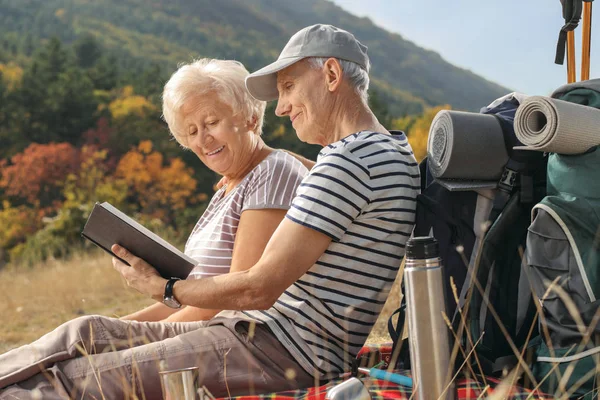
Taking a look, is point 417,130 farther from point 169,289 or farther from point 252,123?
point 169,289

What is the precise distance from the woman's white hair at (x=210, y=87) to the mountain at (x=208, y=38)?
128 feet

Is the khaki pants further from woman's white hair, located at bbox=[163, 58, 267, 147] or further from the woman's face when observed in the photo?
woman's white hair, located at bbox=[163, 58, 267, 147]

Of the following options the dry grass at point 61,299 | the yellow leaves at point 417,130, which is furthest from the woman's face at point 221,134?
the yellow leaves at point 417,130

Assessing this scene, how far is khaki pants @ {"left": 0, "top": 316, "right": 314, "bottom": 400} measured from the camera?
2.23m

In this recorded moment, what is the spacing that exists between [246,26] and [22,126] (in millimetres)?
55944

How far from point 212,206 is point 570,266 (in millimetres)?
1462

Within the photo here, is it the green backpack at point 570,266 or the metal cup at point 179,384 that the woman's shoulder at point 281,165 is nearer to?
the green backpack at point 570,266

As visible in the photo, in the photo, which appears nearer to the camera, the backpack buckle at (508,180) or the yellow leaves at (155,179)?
the backpack buckle at (508,180)

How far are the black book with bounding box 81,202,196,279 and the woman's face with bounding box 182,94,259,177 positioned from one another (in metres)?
0.56

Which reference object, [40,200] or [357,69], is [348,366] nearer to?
[357,69]

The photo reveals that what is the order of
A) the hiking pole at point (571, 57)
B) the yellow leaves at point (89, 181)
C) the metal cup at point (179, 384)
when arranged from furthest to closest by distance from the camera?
the yellow leaves at point (89, 181)
the hiking pole at point (571, 57)
the metal cup at point (179, 384)

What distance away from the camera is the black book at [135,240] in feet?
7.74

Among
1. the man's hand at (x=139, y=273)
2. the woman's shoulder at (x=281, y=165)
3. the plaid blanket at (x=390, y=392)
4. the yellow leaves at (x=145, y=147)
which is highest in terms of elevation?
the yellow leaves at (x=145, y=147)

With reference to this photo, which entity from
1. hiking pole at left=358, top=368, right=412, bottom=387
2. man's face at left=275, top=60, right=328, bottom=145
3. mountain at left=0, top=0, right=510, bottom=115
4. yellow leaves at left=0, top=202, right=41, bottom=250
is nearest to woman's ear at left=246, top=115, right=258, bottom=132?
man's face at left=275, top=60, right=328, bottom=145
